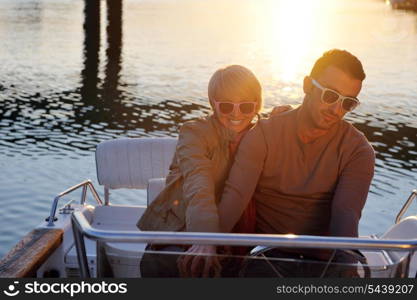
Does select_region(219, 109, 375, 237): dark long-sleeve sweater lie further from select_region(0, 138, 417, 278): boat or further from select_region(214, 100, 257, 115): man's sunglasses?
select_region(0, 138, 417, 278): boat

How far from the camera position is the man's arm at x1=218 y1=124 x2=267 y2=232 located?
9.16 ft

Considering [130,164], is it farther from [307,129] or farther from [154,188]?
[307,129]

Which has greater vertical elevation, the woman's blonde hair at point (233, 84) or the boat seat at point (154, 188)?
the woman's blonde hair at point (233, 84)

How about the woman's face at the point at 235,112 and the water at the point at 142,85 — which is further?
the water at the point at 142,85

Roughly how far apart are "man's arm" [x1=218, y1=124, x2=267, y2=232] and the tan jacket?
0.22 feet

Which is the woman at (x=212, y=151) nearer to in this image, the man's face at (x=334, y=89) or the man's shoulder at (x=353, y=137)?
the man's face at (x=334, y=89)

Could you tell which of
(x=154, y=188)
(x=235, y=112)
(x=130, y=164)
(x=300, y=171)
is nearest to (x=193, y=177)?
(x=235, y=112)

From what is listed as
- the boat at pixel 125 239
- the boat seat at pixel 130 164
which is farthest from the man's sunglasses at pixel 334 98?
the boat seat at pixel 130 164

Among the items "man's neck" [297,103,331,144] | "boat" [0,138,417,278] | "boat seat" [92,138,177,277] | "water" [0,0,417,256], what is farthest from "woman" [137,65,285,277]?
"water" [0,0,417,256]

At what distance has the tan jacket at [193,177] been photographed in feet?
8.98

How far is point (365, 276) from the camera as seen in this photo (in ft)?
6.42

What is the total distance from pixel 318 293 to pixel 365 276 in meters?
0.14

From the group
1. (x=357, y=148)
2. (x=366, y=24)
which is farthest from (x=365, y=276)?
(x=366, y=24)

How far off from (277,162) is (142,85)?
15.0 metres
